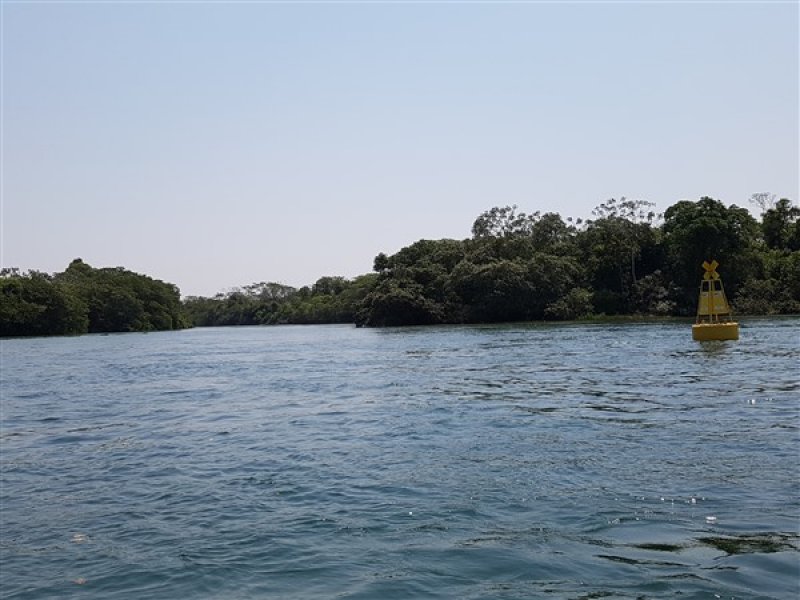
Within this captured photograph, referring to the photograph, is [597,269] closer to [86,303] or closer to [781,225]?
[781,225]

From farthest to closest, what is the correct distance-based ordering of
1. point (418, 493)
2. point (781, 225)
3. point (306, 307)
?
point (306, 307) → point (781, 225) → point (418, 493)

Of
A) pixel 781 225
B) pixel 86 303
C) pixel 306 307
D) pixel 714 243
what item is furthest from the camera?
pixel 306 307

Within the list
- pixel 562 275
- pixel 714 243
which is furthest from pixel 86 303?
pixel 714 243

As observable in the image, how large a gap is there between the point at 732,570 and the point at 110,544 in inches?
282

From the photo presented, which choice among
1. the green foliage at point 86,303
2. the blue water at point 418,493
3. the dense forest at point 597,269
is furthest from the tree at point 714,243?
the green foliage at point 86,303

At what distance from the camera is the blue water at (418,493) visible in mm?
7371

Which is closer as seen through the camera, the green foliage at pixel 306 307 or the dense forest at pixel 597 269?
the dense forest at pixel 597 269

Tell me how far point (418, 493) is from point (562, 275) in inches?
3375

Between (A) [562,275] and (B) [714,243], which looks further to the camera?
(A) [562,275]

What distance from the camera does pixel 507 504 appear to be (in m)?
9.85

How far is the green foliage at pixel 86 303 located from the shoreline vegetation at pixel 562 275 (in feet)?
0.74

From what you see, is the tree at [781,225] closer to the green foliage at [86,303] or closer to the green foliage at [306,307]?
the green foliage at [306,307]

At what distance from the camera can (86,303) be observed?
124 m

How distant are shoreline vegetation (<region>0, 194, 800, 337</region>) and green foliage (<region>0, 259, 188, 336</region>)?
226 mm
